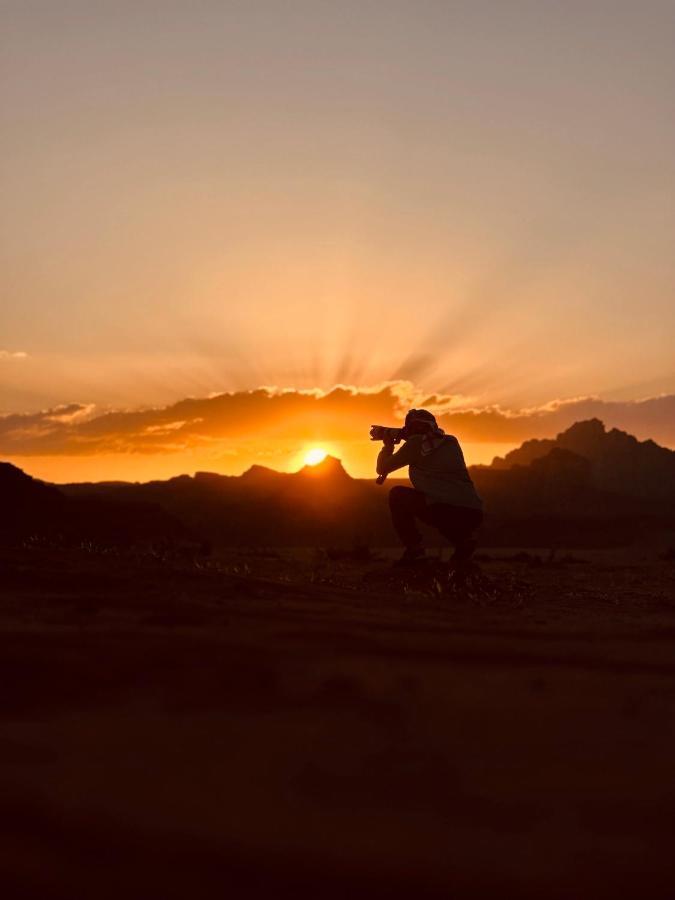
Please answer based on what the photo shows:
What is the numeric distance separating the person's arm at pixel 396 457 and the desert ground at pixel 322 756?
412cm

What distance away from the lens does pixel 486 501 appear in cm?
5150

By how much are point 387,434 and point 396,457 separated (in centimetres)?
30

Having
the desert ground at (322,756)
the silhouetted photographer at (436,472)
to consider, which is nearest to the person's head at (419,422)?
the silhouetted photographer at (436,472)

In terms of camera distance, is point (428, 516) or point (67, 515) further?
point (67, 515)

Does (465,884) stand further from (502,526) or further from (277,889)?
(502,526)

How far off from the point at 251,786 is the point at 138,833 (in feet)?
1.26

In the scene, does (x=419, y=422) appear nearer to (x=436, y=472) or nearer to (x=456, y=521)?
(x=436, y=472)

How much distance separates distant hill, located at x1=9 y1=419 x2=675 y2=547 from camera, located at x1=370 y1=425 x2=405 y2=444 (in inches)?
614

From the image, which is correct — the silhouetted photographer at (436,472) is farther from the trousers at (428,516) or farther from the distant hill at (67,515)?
the distant hill at (67,515)

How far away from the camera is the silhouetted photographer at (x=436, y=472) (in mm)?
8883

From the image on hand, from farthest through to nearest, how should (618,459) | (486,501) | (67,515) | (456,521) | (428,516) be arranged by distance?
(618,459)
(486,501)
(67,515)
(428,516)
(456,521)

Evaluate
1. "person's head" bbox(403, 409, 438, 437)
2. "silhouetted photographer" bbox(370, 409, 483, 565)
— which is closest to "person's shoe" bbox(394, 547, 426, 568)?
"silhouetted photographer" bbox(370, 409, 483, 565)

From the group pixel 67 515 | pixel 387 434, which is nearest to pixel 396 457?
pixel 387 434

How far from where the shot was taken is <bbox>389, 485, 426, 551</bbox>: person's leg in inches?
364
